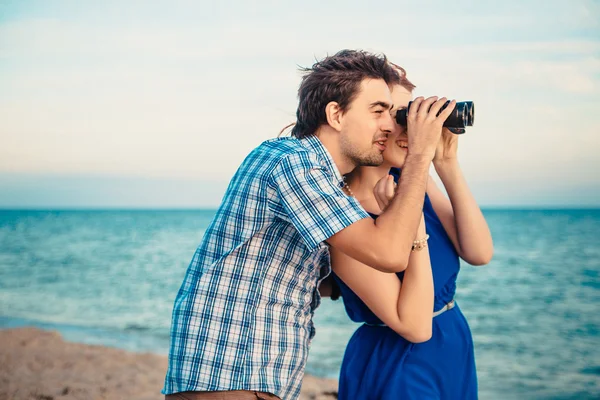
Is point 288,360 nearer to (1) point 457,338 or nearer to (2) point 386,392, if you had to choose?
(2) point 386,392

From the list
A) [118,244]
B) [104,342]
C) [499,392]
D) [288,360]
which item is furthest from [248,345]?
[118,244]

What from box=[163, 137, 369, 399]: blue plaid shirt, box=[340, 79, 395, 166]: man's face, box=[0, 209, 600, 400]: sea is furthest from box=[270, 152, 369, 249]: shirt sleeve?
box=[0, 209, 600, 400]: sea

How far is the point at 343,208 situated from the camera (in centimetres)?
179

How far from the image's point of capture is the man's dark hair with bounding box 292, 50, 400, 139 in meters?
2.21

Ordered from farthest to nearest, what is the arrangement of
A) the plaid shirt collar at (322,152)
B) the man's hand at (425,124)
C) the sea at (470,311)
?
1. the sea at (470,311)
2. the plaid shirt collar at (322,152)
3. the man's hand at (425,124)

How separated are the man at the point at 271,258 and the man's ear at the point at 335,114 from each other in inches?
9.2

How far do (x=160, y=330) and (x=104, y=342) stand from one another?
1340 mm

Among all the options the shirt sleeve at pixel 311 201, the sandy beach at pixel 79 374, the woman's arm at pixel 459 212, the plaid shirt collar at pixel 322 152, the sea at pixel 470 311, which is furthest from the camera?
the sea at pixel 470 311

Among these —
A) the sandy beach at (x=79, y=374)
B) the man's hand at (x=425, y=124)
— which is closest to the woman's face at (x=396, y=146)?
the man's hand at (x=425, y=124)

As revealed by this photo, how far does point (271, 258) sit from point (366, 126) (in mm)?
575

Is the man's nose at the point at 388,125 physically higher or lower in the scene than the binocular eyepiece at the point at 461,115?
lower

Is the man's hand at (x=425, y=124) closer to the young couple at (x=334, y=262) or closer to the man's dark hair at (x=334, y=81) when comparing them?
the young couple at (x=334, y=262)

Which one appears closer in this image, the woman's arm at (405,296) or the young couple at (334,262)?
the young couple at (334,262)

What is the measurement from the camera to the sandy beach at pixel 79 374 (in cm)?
556
